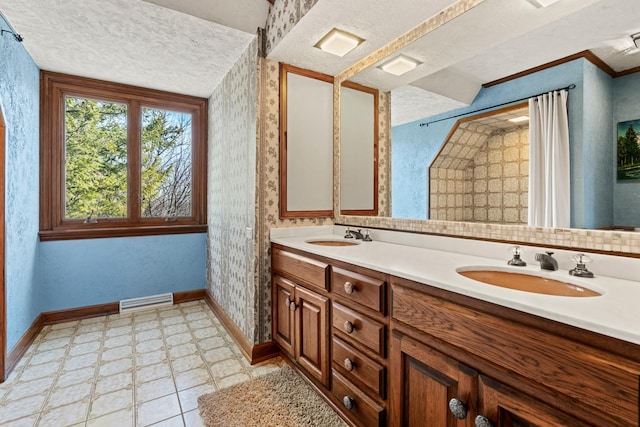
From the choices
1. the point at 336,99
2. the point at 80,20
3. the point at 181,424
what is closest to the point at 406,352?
the point at 181,424

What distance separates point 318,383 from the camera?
1722mm

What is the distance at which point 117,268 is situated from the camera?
3.13 meters

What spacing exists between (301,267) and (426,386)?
939 mm

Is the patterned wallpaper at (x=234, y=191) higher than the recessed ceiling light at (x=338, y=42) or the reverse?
the reverse

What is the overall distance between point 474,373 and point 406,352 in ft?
0.89

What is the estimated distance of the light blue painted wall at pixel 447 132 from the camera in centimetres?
117

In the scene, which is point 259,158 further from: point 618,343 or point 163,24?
point 618,343

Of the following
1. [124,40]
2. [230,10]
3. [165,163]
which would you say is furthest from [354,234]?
[165,163]

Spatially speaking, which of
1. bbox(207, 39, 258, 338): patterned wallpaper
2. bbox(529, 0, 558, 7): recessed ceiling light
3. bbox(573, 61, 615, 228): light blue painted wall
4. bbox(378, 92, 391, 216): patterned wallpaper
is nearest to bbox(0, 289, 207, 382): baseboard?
bbox(207, 39, 258, 338): patterned wallpaper

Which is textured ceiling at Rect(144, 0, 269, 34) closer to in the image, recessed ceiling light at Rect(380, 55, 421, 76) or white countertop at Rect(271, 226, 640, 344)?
recessed ceiling light at Rect(380, 55, 421, 76)

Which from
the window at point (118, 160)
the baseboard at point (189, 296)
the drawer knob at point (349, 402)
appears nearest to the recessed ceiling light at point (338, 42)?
the drawer knob at point (349, 402)

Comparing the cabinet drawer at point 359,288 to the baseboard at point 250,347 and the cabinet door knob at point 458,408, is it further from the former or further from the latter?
the baseboard at point 250,347

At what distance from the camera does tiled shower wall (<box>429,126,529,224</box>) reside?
132cm

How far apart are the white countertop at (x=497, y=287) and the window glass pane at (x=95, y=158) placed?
90.9 inches
